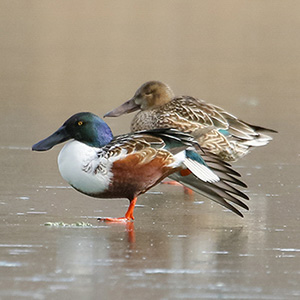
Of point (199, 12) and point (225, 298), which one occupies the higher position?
point (225, 298)

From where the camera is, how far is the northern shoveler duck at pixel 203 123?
29.9ft

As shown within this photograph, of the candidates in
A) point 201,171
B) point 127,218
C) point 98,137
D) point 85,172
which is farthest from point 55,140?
point 201,171

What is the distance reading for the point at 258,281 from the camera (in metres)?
5.17

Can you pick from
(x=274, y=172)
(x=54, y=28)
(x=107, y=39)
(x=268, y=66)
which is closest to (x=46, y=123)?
(x=274, y=172)

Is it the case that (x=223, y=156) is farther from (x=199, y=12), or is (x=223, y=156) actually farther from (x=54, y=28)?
(x=199, y=12)

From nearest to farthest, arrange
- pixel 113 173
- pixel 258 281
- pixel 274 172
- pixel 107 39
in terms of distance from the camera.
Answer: pixel 258 281
pixel 113 173
pixel 274 172
pixel 107 39

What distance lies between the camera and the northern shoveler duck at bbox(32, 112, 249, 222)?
21.8ft

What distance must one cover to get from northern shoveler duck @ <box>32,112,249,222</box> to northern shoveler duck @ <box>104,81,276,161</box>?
5.70 feet

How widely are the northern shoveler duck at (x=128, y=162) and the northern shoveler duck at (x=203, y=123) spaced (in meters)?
1.74

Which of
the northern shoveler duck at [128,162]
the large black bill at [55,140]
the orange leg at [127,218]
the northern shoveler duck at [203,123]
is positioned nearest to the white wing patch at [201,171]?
the northern shoveler duck at [128,162]

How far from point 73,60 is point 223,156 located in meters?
9.45

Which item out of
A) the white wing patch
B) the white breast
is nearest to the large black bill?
the white breast

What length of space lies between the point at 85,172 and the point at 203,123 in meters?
2.79

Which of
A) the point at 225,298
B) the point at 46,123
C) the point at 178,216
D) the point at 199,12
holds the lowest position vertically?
the point at 199,12
